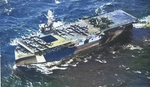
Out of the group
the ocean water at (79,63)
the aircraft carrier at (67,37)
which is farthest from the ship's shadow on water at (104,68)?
the aircraft carrier at (67,37)

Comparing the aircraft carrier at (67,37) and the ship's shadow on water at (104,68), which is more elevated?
the aircraft carrier at (67,37)

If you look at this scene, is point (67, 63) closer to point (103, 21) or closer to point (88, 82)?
point (88, 82)

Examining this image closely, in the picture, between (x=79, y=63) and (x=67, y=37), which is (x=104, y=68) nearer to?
(x=79, y=63)

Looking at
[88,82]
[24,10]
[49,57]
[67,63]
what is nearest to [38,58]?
[49,57]

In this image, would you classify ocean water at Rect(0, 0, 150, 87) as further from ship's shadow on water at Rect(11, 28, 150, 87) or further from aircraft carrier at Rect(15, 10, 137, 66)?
aircraft carrier at Rect(15, 10, 137, 66)

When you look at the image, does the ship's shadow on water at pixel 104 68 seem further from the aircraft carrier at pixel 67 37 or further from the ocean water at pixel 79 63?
the aircraft carrier at pixel 67 37

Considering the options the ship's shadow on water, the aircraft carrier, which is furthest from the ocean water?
the aircraft carrier

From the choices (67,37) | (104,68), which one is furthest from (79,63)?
(67,37)

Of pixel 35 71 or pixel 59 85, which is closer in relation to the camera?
pixel 59 85

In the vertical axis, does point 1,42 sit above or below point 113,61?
above
